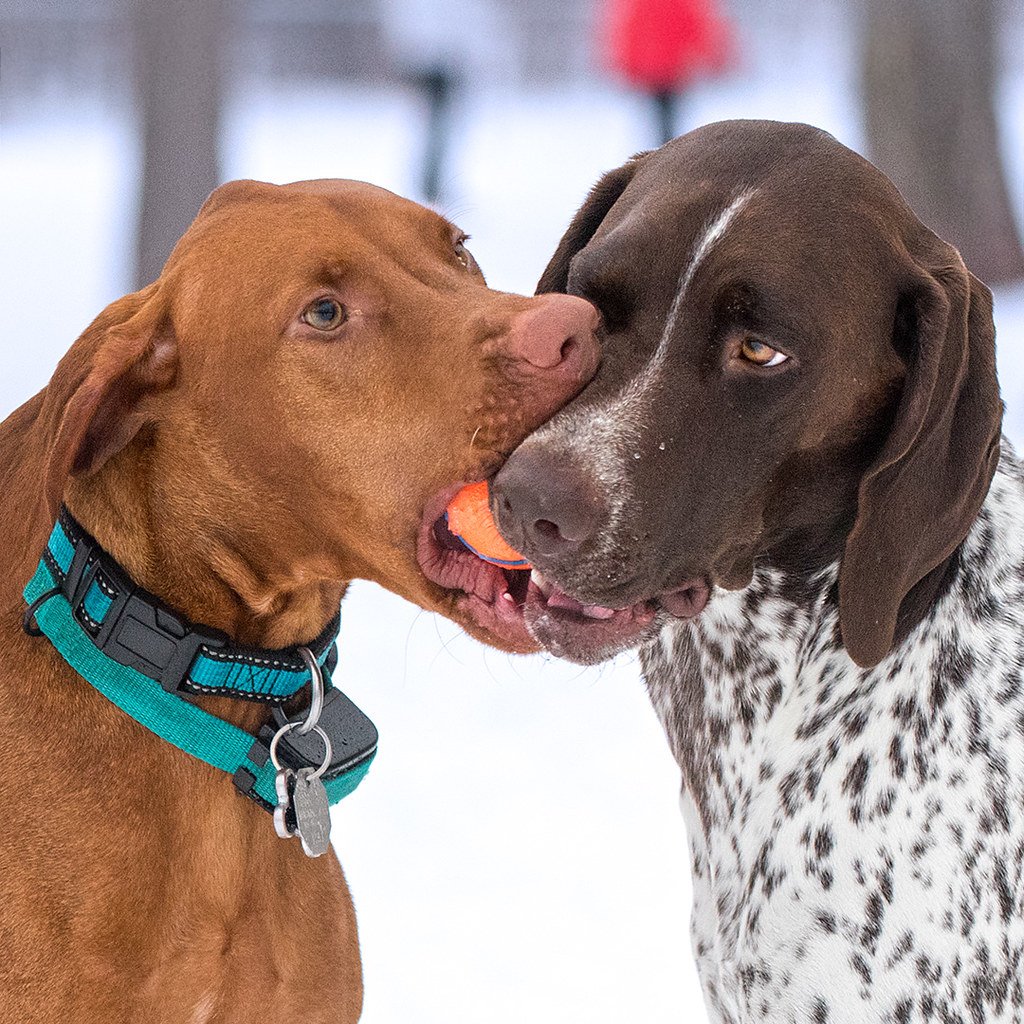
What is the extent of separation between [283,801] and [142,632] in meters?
0.35

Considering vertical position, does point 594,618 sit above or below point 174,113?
above

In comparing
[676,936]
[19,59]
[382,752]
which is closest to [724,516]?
[676,936]

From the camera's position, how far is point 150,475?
2576 millimetres

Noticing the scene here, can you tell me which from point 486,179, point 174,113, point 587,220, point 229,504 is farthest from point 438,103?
point 229,504

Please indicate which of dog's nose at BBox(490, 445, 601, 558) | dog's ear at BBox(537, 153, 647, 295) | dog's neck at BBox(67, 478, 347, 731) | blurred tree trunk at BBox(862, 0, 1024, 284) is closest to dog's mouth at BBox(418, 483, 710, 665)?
dog's nose at BBox(490, 445, 601, 558)

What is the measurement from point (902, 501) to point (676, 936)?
1593 millimetres

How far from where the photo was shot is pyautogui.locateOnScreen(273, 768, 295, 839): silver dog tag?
8.26ft

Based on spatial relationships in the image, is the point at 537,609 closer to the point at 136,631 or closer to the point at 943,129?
the point at 136,631

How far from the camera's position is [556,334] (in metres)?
2.33

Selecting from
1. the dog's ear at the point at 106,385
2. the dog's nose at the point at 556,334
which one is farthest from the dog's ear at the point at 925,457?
the dog's ear at the point at 106,385

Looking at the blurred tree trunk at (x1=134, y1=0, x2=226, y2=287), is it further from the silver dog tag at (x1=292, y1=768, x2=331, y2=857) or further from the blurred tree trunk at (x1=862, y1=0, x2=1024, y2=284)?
the silver dog tag at (x1=292, y1=768, x2=331, y2=857)

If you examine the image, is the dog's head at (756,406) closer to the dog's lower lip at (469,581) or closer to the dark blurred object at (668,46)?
the dog's lower lip at (469,581)

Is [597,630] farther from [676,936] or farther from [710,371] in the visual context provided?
[676,936]

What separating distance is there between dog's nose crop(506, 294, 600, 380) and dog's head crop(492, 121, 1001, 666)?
0.06m
